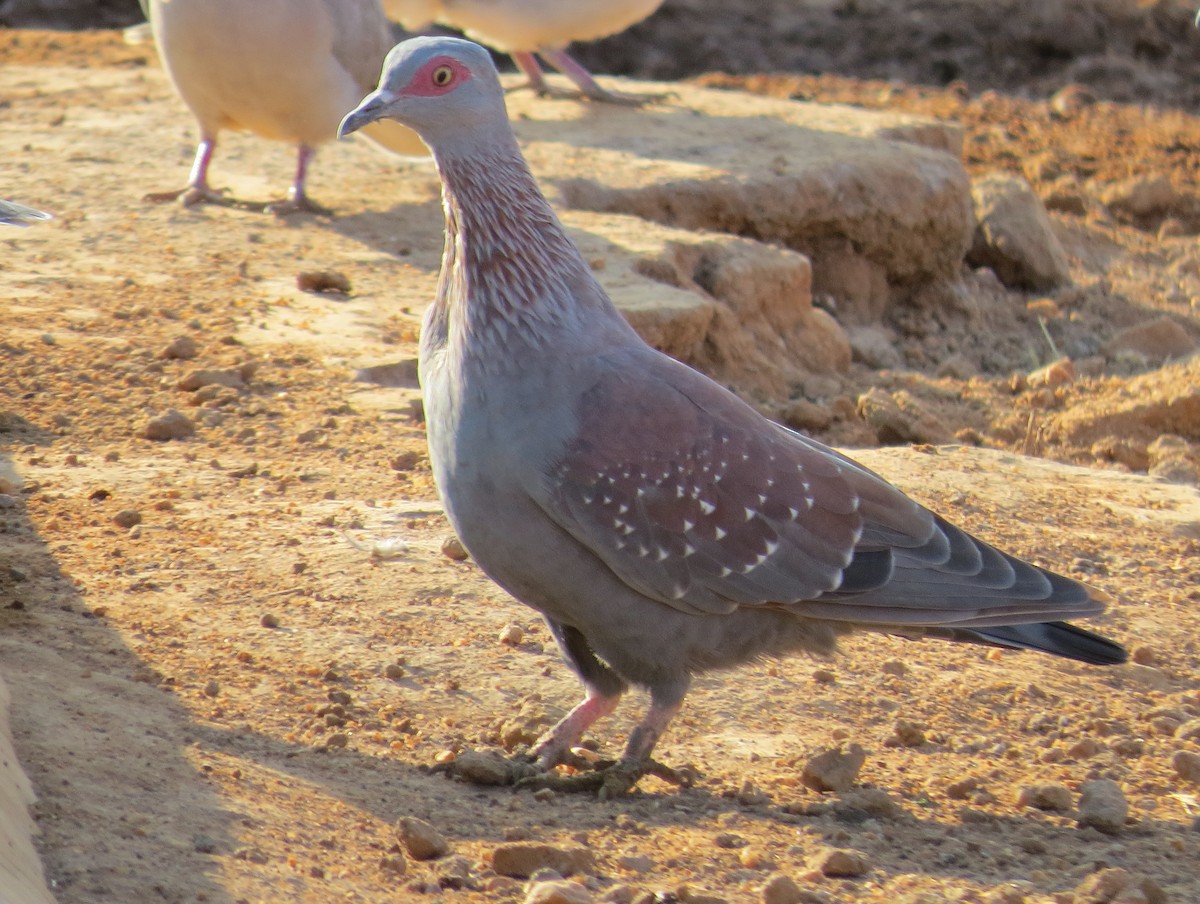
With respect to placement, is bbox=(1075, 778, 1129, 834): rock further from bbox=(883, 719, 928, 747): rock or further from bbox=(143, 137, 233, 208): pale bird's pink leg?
bbox=(143, 137, 233, 208): pale bird's pink leg

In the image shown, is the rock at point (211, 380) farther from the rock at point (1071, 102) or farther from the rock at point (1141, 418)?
the rock at point (1071, 102)

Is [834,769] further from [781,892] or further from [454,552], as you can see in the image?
[454,552]

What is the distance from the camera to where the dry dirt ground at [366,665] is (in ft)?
9.77

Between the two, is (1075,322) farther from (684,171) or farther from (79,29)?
(79,29)

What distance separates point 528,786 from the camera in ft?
11.3

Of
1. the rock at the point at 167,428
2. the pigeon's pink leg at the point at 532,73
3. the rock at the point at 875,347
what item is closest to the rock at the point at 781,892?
the rock at the point at 167,428

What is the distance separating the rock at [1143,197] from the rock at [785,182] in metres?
1.74

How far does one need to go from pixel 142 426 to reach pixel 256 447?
382 millimetres

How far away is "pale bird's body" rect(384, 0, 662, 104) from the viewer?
927 centimetres

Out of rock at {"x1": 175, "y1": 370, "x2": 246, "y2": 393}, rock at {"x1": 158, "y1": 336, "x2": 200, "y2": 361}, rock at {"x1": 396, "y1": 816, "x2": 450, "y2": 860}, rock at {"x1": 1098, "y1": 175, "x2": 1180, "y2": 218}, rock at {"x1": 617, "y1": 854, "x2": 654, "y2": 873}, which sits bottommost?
rock at {"x1": 617, "y1": 854, "x2": 654, "y2": 873}

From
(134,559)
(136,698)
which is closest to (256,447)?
(134,559)

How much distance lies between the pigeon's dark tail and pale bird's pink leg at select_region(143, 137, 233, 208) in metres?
4.79

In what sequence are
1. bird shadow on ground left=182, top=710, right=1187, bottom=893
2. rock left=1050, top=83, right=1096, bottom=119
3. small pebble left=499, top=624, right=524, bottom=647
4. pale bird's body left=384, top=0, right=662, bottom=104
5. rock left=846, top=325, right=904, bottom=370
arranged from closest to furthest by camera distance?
bird shadow on ground left=182, top=710, right=1187, bottom=893 < small pebble left=499, top=624, right=524, bottom=647 < rock left=846, top=325, right=904, bottom=370 < pale bird's body left=384, top=0, right=662, bottom=104 < rock left=1050, top=83, right=1096, bottom=119

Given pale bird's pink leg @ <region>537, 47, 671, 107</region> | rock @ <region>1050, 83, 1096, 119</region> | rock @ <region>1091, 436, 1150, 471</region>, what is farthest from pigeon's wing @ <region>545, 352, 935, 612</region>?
rock @ <region>1050, 83, 1096, 119</region>
